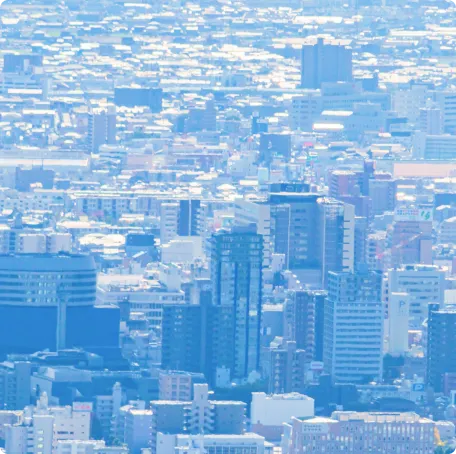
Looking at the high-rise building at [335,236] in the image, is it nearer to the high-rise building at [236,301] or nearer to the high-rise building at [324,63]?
the high-rise building at [236,301]

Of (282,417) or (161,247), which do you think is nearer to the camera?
(282,417)

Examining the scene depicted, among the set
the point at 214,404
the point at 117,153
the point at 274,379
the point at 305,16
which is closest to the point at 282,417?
the point at 214,404

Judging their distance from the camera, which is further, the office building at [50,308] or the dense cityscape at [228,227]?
the office building at [50,308]

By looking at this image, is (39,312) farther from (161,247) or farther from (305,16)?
(305,16)

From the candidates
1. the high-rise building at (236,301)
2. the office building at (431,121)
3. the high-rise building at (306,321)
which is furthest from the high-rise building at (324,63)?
the high-rise building at (306,321)

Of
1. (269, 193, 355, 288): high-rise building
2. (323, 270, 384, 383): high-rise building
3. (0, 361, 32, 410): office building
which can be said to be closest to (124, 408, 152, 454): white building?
(0, 361, 32, 410): office building

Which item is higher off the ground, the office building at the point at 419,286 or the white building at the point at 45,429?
the office building at the point at 419,286

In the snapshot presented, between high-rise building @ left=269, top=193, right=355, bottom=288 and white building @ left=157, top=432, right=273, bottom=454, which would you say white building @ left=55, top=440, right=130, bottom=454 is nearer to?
white building @ left=157, top=432, right=273, bottom=454
